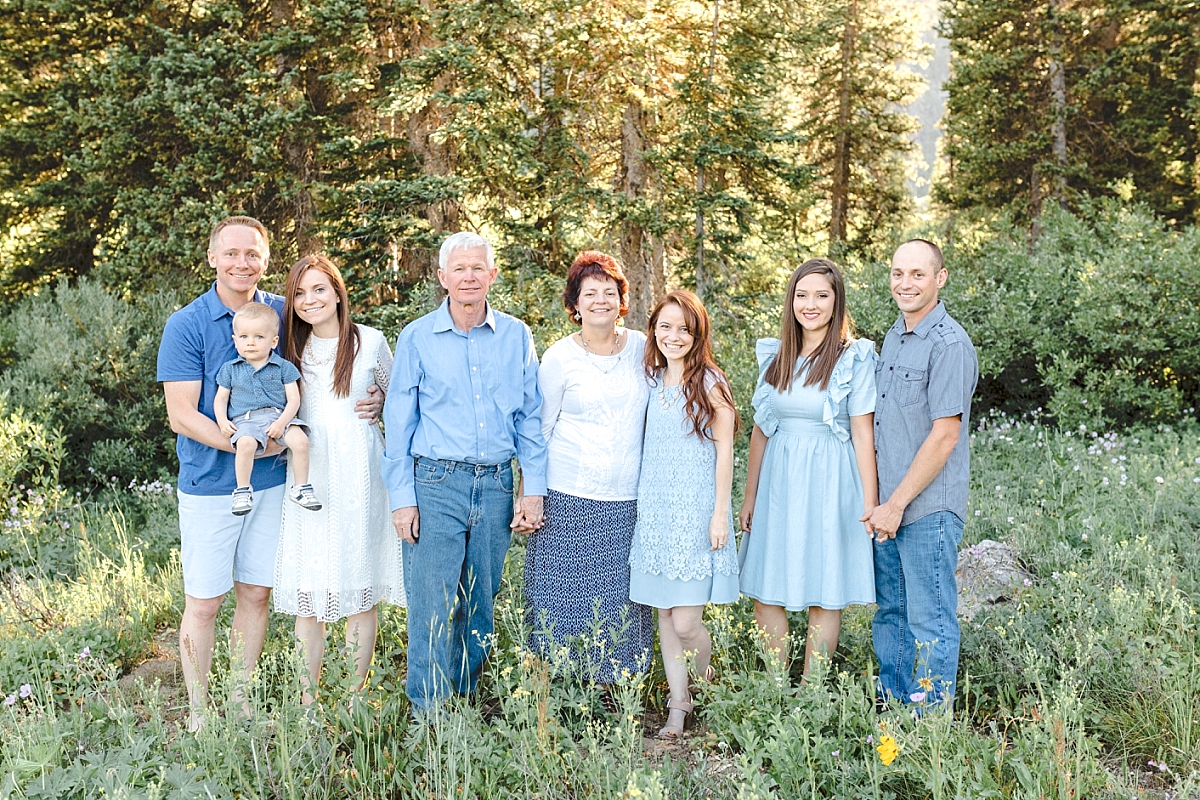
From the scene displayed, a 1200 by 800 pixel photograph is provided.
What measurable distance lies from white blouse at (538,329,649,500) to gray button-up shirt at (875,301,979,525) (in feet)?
3.62

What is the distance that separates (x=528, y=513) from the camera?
4.04 m

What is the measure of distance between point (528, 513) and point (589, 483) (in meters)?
0.32

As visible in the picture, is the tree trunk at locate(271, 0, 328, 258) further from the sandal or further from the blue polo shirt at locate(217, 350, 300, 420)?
the sandal

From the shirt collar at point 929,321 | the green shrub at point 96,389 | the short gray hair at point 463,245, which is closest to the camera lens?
the shirt collar at point 929,321

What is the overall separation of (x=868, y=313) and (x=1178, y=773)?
7.17 m

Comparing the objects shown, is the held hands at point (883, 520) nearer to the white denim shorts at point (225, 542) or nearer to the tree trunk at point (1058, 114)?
the white denim shorts at point (225, 542)

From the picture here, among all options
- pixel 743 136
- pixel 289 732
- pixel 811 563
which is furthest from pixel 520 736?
pixel 743 136

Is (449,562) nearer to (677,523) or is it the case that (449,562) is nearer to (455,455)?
(455,455)

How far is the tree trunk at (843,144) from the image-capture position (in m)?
19.9

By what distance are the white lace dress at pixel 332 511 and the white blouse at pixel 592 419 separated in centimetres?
82

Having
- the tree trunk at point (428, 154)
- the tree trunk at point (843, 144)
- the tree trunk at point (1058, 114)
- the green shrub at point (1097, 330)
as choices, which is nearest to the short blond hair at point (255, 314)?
the green shrub at point (1097, 330)

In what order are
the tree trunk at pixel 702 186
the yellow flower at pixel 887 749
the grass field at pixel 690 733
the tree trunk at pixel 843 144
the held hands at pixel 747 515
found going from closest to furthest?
the yellow flower at pixel 887 749
the grass field at pixel 690 733
the held hands at pixel 747 515
the tree trunk at pixel 702 186
the tree trunk at pixel 843 144

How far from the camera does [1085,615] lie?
444 cm

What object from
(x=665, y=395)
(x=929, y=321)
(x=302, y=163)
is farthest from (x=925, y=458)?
(x=302, y=163)
